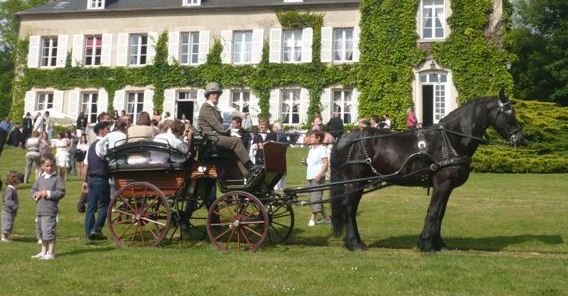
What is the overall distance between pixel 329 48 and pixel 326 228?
20.7 metres

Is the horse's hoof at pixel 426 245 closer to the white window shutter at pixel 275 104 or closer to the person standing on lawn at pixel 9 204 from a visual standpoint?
the person standing on lawn at pixel 9 204

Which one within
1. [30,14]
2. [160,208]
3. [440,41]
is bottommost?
[160,208]

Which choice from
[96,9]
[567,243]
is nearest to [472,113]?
[567,243]

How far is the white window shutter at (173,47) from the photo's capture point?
3177cm

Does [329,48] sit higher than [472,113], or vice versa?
[329,48]

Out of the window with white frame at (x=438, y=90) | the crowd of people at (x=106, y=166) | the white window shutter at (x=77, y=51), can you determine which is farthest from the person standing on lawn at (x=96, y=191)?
the white window shutter at (x=77, y=51)

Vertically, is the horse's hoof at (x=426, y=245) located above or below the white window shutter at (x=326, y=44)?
below

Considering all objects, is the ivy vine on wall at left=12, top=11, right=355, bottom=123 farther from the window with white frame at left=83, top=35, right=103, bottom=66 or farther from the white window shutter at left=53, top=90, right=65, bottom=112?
the window with white frame at left=83, top=35, right=103, bottom=66

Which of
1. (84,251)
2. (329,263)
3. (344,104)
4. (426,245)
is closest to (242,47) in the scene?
(344,104)

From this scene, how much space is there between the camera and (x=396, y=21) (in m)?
27.5

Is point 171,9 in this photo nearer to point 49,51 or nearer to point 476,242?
point 49,51

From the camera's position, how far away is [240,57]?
31359 mm

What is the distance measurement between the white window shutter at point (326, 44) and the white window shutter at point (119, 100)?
37.9ft

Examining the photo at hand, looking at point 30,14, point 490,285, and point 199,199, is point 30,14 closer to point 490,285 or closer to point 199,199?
point 199,199
